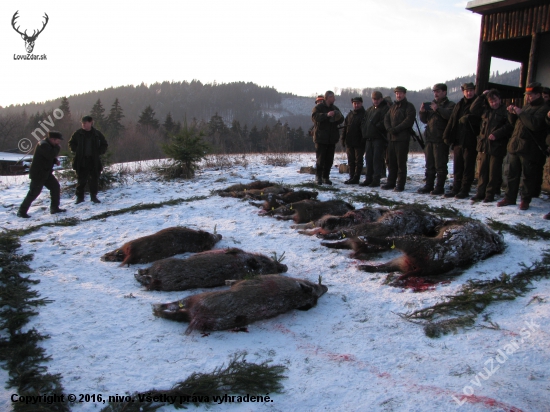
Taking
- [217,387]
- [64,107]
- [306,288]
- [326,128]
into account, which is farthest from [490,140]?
[64,107]

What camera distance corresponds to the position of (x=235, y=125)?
45750mm

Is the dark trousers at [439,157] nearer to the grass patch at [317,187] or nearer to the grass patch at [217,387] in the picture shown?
the grass patch at [317,187]

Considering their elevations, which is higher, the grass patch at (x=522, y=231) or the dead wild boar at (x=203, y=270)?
the grass patch at (x=522, y=231)

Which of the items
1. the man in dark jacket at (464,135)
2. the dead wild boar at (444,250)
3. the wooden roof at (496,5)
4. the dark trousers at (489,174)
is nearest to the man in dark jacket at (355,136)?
the man in dark jacket at (464,135)

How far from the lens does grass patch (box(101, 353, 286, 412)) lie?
3199 millimetres

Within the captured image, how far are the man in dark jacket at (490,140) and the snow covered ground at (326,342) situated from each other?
63.7 inches

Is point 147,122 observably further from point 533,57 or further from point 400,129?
point 533,57

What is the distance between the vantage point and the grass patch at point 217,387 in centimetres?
320

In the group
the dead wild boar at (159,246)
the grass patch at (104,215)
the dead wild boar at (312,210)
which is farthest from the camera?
the grass patch at (104,215)

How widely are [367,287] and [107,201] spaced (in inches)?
331

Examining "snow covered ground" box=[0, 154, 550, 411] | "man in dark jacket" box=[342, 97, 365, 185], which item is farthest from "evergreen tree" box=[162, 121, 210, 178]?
→ "snow covered ground" box=[0, 154, 550, 411]

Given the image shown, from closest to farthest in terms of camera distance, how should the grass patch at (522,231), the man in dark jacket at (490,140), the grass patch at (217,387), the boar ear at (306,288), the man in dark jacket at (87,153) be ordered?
the grass patch at (217,387), the boar ear at (306,288), the grass patch at (522,231), the man in dark jacket at (490,140), the man in dark jacket at (87,153)

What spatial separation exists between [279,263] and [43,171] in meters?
7.27

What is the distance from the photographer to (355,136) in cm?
1120
